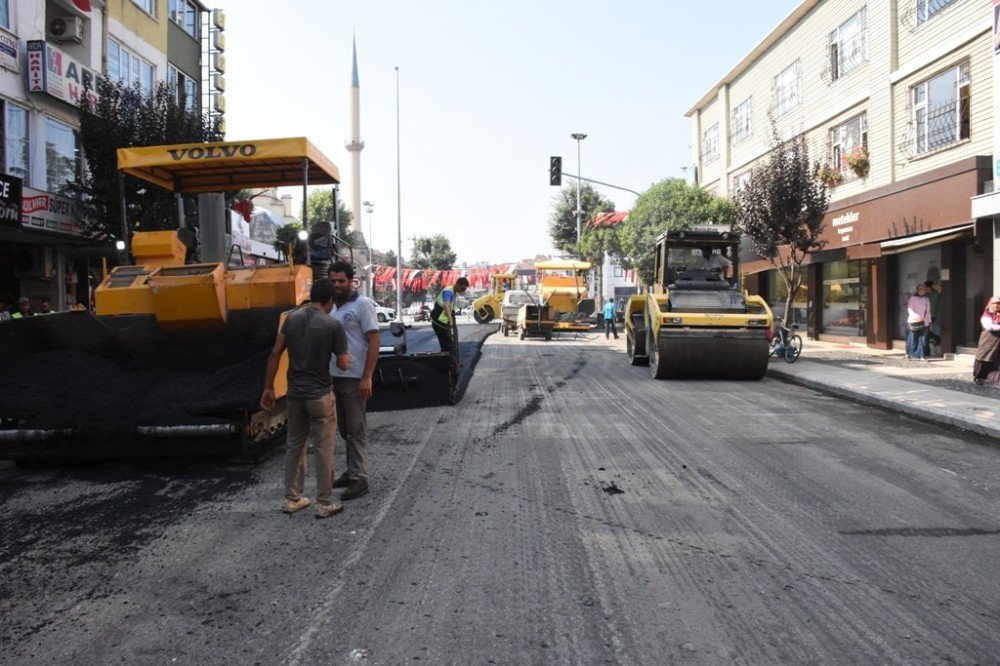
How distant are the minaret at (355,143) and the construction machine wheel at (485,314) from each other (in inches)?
1421

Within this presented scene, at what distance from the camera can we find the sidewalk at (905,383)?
28.7 ft

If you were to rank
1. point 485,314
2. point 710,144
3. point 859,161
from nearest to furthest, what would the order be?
point 859,161, point 710,144, point 485,314

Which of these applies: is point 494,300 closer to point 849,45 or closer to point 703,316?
point 849,45

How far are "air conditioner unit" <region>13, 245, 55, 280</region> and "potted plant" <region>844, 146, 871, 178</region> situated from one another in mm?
20999

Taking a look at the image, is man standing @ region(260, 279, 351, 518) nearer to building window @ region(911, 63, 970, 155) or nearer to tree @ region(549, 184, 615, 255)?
building window @ region(911, 63, 970, 155)

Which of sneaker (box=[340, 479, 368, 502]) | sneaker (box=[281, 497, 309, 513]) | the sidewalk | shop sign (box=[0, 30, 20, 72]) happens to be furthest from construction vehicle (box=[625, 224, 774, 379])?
shop sign (box=[0, 30, 20, 72])

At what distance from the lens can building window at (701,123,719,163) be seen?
30.3 m

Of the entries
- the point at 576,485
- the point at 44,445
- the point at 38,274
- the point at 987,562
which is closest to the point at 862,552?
the point at 987,562

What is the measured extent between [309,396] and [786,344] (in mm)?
13149

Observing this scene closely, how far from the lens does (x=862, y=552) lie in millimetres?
4148

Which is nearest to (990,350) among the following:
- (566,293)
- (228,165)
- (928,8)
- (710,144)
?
(928,8)

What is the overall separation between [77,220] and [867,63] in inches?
813

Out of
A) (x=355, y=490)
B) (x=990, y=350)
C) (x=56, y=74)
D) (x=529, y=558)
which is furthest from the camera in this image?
(x=56, y=74)

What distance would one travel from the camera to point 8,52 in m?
15.6
